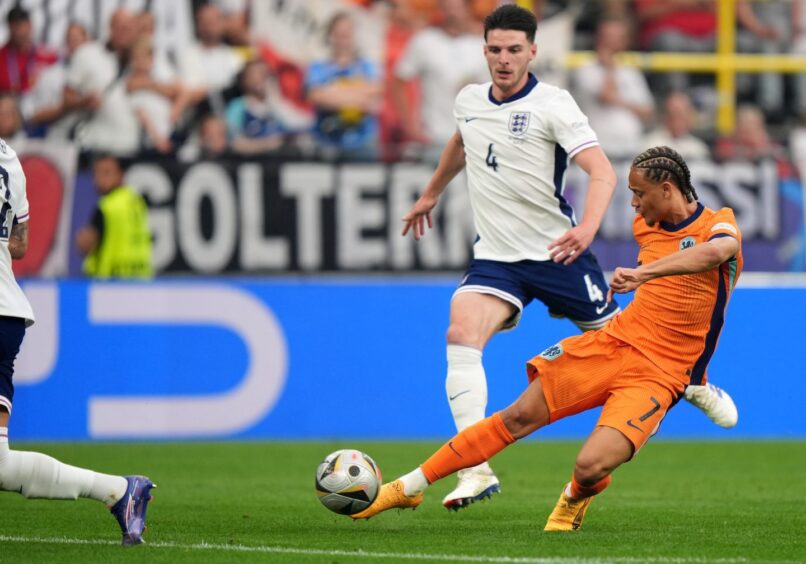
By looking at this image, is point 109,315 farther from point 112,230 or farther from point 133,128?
point 133,128

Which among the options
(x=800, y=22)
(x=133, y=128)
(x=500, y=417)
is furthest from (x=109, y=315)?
(x=800, y=22)

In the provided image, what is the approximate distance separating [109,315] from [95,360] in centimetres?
38

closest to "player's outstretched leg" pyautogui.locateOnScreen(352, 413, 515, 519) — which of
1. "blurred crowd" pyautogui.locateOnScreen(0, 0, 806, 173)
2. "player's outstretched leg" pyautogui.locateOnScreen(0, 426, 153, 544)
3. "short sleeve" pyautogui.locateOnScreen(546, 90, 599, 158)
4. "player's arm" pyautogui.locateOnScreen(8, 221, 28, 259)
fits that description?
"player's outstretched leg" pyautogui.locateOnScreen(0, 426, 153, 544)

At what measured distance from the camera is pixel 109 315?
1170cm

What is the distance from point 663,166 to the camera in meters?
6.21

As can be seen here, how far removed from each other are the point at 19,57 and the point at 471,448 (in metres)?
8.68

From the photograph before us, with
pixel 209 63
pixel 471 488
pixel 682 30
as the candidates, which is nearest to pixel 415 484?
pixel 471 488

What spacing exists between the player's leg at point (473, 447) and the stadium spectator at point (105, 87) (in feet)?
24.8

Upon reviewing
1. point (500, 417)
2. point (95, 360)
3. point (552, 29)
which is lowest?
point (95, 360)

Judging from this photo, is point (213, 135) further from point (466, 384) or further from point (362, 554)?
point (362, 554)

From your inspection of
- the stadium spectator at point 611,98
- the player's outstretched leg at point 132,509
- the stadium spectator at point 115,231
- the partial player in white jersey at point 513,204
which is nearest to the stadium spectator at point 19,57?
the stadium spectator at point 115,231

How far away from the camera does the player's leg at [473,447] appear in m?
6.38

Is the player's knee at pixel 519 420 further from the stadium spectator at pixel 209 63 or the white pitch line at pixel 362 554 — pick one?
the stadium spectator at pixel 209 63

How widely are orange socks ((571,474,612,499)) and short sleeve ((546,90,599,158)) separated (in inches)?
69.3
